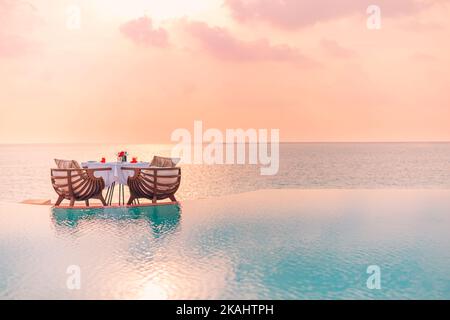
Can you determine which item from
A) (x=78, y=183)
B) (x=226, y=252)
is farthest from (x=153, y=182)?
(x=226, y=252)

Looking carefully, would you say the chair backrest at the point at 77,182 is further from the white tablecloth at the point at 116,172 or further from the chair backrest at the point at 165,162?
the chair backrest at the point at 165,162

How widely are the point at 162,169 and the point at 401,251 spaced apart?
19.7 ft

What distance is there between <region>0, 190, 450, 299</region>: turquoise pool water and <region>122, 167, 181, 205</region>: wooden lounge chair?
428 mm

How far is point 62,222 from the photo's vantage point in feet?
28.7

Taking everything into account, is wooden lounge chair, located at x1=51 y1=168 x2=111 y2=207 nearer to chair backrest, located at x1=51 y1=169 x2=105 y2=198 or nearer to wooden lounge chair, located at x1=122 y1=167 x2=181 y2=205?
chair backrest, located at x1=51 y1=169 x2=105 y2=198

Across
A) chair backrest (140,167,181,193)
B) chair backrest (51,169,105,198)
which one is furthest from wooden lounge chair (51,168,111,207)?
chair backrest (140,167,181,193)

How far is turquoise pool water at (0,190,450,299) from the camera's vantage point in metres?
4.70

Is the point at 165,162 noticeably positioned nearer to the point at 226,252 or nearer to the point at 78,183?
the point at 78,183

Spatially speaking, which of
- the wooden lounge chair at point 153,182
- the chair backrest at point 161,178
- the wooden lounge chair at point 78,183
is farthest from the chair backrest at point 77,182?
the chair backrest at point 161,178

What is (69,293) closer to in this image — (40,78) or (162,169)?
(162,169)

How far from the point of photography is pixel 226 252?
6.37 meters

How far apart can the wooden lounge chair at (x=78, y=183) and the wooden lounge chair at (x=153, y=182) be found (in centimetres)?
80
